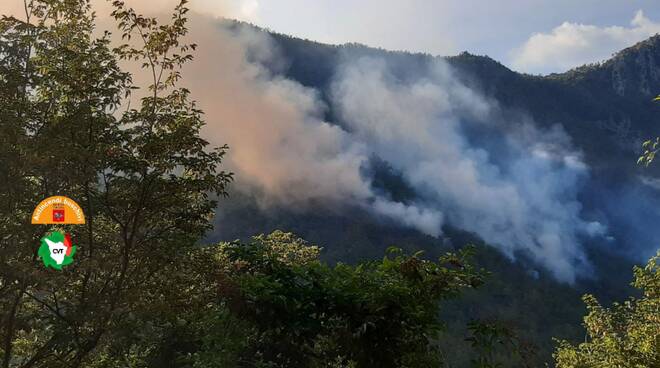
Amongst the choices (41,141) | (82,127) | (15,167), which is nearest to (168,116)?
(82,127)

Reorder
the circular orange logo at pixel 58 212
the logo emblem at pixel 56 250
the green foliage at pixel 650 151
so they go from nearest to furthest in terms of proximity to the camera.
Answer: the green foliage at pixel 650 151
the logo emblem at pixel 56 250
the circular orange logo at pixel 58 212

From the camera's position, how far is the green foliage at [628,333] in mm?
17025

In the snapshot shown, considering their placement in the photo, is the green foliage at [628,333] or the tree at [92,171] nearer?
the tree at [92,171]

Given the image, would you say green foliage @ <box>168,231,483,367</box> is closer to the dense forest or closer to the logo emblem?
the dense forest

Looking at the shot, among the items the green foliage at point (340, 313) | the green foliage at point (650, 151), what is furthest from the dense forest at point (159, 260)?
the green foliage at point (650, 151)

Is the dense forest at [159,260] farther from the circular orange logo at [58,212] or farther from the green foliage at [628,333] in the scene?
the green foliage at [628,333]

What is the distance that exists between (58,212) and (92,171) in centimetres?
120

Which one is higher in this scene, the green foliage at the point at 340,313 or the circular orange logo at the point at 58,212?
the circular orange logo at the point at 58,212

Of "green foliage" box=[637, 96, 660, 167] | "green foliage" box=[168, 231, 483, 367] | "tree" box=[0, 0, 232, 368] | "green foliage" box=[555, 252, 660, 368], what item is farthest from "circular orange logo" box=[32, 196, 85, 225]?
"green foliage" box=[555, 252, 660, 368]

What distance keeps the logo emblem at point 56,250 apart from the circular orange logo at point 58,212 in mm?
272

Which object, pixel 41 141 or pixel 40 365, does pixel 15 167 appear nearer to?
pixel 41 141

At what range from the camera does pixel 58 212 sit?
9.95 m

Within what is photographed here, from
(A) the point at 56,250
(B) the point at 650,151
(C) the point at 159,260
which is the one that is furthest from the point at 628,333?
(A) the point at 56,250

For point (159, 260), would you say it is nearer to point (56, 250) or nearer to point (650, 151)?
point (56, 250)
